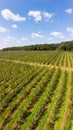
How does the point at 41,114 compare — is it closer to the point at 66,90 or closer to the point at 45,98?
the point at 45,98

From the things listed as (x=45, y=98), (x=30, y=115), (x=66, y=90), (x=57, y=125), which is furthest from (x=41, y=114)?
(x=66, y=90)

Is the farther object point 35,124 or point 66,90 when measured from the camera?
point 66,90

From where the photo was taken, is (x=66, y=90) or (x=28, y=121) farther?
(x=66, y=90)

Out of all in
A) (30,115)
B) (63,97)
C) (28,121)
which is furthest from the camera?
(63,97)

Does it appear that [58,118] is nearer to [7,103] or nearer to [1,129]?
[1,129]

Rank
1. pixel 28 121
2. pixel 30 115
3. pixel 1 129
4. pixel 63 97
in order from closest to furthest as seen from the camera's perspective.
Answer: pixel 1 129, pixel 28 121, pixel 30 115, pixel 63 97

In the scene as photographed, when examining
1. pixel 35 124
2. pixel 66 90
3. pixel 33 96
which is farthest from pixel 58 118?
pixel 66 90

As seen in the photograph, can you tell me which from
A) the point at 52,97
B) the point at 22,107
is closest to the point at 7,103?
the point at 22,107

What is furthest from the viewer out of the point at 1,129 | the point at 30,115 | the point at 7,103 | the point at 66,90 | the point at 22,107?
the point at 66,90

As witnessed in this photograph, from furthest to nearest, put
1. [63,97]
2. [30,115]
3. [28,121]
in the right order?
[63,97] < [30,115] < [28,121]
